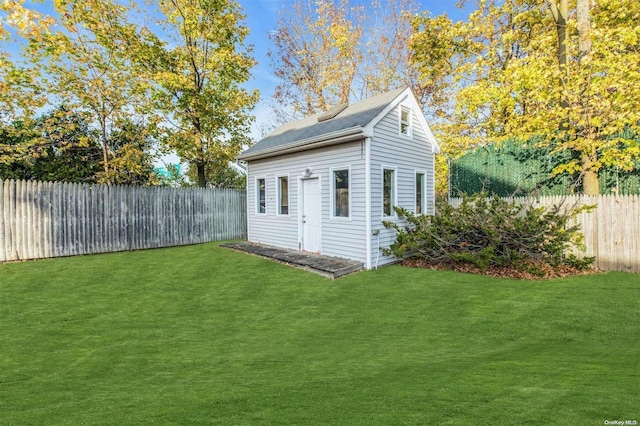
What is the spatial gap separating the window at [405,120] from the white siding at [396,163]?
237 millimetres

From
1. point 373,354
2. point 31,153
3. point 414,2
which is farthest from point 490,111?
point 31,153

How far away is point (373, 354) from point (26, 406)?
11.5ft

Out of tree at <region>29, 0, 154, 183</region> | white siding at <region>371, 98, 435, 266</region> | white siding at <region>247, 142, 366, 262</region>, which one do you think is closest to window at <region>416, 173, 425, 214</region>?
white siding at <region>371, 98, 435, 266</region>

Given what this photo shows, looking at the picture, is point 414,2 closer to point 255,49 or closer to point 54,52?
point 255,49

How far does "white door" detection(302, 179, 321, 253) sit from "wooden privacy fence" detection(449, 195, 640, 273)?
6.69 metres

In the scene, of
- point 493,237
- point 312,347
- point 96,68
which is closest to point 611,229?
point 493,237

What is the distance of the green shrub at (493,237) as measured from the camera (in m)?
8.40

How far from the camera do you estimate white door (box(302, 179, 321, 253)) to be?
10.5 metres

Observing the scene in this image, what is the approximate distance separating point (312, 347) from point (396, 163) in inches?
271

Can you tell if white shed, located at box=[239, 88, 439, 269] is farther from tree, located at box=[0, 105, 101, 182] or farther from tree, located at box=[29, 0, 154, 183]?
tree, located at box=[0, 105, 101, 182]

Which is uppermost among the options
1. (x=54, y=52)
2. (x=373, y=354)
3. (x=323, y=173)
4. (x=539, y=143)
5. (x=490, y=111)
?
(x=54, y=52)

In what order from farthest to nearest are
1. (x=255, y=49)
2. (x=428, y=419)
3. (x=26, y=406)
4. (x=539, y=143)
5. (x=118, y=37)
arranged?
(x=255, y=49), (x=118, y=37), (x=539, y=143), (x=26, y=406), (x=428, y=419)

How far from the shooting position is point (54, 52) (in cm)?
1313

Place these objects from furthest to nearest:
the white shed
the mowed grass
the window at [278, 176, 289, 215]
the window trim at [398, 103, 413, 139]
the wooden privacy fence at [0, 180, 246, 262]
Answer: the window at [278, 176, 289, 215] < the window trim at [398, 103, 413, 139] < the wooden privacy fence at [0, 180, 246, 262] < the white shed < the mowed grass
